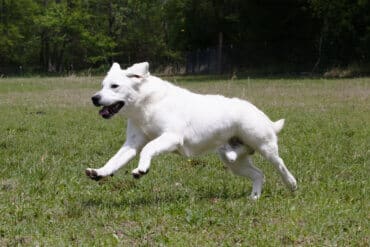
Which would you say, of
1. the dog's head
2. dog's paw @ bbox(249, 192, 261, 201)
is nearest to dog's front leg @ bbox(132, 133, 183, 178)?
the dog's head

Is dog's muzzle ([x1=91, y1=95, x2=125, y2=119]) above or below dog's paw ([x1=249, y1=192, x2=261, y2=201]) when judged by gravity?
above

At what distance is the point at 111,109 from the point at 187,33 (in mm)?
51015

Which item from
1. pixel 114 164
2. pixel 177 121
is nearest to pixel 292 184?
pixel 177 121

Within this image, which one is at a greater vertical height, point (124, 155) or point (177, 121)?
point (177, 121)

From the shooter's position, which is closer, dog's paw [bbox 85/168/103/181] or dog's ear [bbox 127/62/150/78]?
dog's paw [bbox 85/168/103/181]

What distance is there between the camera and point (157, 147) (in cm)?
627

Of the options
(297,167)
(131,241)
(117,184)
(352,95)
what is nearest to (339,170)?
(297,167)

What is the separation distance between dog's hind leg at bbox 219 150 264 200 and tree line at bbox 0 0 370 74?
108ft

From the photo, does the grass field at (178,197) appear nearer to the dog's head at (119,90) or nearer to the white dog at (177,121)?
the white dog at (177,121)

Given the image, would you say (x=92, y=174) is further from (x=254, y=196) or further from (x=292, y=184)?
(x=292, y=184)

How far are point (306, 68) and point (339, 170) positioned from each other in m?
37.4

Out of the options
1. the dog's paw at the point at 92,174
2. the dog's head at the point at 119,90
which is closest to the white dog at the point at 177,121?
the dog's head at the point at 119,90

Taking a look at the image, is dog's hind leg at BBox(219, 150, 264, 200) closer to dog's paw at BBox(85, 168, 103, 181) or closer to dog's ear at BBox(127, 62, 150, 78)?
dog's ear at BBox(127, 62, 150, 78)

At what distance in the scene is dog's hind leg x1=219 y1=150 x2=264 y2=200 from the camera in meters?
7.09
